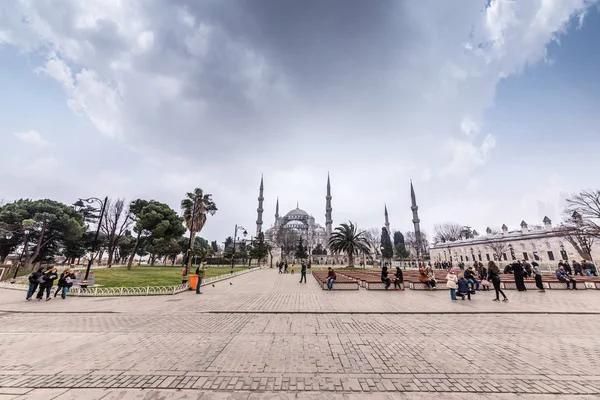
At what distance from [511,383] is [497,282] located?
8.66m

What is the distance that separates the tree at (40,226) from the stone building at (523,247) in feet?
208

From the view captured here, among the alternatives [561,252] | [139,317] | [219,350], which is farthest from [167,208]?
[561,252]

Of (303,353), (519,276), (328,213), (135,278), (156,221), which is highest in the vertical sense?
(328,213)

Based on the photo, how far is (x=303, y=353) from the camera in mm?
4980

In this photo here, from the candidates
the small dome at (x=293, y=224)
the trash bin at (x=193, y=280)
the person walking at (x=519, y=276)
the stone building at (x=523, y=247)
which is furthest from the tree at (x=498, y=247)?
the small dome at (x=293, y=224)

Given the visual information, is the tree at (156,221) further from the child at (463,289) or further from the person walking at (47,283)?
the child at (463,289)

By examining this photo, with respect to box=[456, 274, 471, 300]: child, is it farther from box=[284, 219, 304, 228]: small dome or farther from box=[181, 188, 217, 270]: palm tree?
box=[284, 219, 304, 228]: small dome

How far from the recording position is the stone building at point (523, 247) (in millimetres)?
43253

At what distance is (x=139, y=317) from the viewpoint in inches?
320

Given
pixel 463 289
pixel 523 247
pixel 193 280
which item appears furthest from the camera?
pixel 523 247

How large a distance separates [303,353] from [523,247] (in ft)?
206

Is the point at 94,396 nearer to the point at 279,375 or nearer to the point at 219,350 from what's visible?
the point at 219,350

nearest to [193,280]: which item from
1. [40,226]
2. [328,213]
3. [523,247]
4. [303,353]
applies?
[303,353]

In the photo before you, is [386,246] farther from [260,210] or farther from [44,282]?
[44,282]
